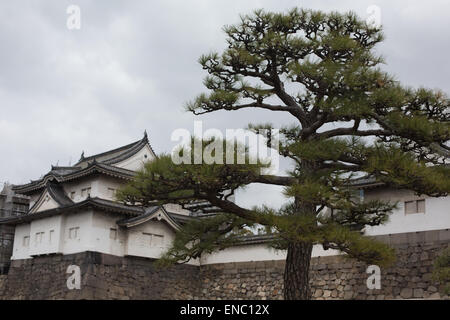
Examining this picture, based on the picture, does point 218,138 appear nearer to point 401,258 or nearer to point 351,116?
point 351,116

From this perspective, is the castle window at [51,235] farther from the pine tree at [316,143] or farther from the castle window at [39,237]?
the pine tree at [316,143]

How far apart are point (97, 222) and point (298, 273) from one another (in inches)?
567

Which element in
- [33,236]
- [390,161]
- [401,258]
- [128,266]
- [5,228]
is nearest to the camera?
[390,161]

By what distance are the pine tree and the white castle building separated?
36.6ft

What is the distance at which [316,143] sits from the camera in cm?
909

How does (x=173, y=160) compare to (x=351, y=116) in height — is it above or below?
below

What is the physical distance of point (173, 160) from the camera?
8648 mm

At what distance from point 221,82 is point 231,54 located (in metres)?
0.63

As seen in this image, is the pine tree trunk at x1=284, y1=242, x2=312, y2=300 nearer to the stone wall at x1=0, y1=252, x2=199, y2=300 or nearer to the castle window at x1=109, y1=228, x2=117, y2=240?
the stone wall at x1=0, y1=252, x2=199, y2=300

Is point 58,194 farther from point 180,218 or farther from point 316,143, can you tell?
point 316,143

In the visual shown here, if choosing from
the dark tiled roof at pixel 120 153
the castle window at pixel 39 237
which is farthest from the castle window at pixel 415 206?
the castle window at pixel 39 237

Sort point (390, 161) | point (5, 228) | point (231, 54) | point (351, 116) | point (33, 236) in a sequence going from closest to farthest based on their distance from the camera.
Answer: point (390, 161), point (351, 116), point (231, 54), point (33, 236), point (5, 228)

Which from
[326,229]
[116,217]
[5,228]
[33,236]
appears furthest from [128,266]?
[326,229]

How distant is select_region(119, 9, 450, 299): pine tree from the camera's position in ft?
28.0
